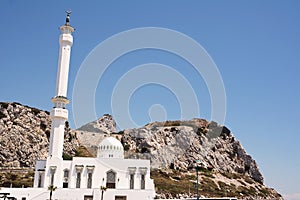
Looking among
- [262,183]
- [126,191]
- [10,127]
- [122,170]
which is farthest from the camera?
[262,183]

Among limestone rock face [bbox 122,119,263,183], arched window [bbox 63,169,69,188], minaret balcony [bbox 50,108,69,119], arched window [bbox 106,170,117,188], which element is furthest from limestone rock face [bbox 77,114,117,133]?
arched window [bbox 106,170,117,188]

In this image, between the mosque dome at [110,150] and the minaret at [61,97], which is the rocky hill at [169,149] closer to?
the mosque dome at [110,150]

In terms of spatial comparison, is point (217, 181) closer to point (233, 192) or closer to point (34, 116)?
point (233, 192)

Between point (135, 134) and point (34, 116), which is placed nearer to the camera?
point (34, 116)

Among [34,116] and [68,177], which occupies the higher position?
[34,116]

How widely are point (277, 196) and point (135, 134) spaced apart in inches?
1739

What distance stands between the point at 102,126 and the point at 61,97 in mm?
68421

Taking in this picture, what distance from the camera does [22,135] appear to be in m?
73.9

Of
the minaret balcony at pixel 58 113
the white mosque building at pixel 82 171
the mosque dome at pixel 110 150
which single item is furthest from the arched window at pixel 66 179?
the minaret balcony at pixel 58 113

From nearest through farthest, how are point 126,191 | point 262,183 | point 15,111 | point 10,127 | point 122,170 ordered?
1. point 126,191
2. point 122,170
3. point 10,127
4. point 15,111
5. point 262,183

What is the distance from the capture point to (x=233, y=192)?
244 ft

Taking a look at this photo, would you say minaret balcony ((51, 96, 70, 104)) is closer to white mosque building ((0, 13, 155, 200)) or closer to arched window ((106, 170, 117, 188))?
white mosque building ((0, 13, 155, 200))

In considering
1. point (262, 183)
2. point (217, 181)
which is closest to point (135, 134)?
point (217, 181)

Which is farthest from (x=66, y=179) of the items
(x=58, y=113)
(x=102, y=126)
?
(x=102, y=126)
